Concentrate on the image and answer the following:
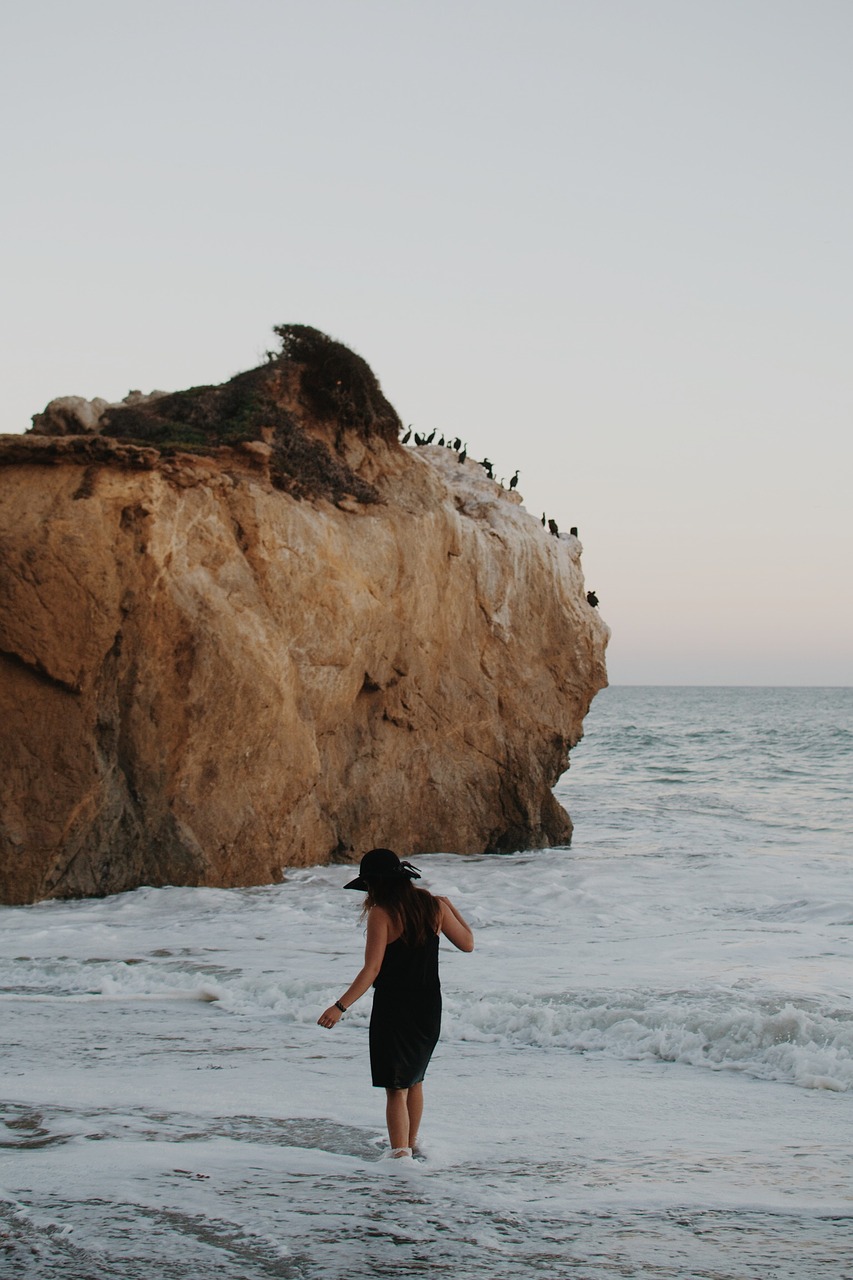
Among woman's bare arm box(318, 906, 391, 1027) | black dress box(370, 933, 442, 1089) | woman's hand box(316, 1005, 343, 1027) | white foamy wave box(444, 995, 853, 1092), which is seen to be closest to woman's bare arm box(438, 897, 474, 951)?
black dress box(370, 933, 442, 1089)

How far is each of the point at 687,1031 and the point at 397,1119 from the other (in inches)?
124

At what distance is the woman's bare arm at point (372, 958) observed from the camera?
215 inches

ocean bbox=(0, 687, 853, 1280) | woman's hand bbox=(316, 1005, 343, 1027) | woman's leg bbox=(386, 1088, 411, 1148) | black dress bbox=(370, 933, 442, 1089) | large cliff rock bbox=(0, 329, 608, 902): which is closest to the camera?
ocean bbox=(0, 687, 853, 1280)

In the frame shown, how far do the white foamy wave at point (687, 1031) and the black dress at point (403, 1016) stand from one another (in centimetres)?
269

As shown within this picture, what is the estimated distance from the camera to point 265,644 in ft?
46.8

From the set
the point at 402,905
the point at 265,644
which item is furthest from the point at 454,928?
the point at 265,644

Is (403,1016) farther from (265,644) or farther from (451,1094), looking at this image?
(265,644)

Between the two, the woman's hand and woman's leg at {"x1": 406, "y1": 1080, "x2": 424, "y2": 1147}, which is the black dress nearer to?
woman's leg at {"x1": 406, "y1": 1080, "x2": 424, "y2": 1147}

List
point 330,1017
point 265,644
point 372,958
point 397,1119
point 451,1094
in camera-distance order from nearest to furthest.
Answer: point 330,1017 < point 372,958 < point 397,1119 < point 451,1094 < point 265,644

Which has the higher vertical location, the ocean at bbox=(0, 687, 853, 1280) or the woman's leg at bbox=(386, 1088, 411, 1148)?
the woman's leg at bbox=(386, 1088, 411, 1148)

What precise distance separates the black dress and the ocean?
0.45 metres

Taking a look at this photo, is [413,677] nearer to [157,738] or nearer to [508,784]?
[508,784]

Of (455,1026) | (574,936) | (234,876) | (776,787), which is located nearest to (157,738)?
(234,876)

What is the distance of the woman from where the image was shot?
18.2ft
